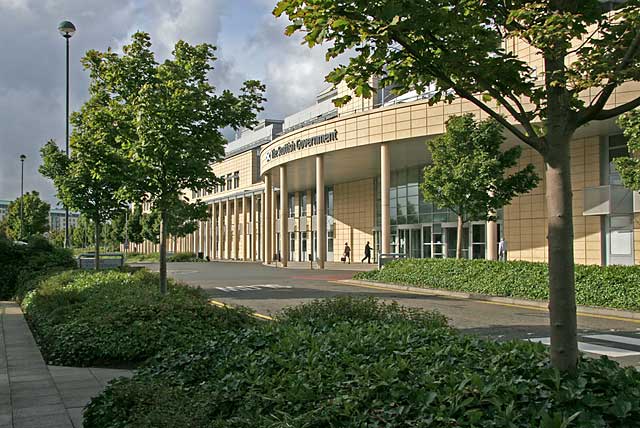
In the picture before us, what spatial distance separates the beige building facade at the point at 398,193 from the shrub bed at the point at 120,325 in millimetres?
4400

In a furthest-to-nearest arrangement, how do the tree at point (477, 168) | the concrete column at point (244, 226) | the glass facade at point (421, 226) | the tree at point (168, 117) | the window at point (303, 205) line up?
the concrete column at point (244, 226)
the window at point (303, 205)
the glass facade at point (421, 226)
the tree at point (477, 168)
the tree at point (168, 117)

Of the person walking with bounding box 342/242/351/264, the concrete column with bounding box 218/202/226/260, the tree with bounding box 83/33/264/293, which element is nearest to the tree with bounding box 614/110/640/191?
the tree with bounding box 83/33/264/293

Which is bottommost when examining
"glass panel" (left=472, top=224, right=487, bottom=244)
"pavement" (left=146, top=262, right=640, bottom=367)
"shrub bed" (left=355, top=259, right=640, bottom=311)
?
"pavement" (left=146, top=262, right=640, bottom=367)

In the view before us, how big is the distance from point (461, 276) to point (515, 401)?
57.3 ft

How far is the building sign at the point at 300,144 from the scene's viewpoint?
35.8 metres

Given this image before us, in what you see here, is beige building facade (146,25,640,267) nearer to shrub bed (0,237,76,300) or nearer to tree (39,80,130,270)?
tree (39,80,130,270)

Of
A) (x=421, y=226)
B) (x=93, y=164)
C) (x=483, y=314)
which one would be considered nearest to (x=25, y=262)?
(x=93, y=164)

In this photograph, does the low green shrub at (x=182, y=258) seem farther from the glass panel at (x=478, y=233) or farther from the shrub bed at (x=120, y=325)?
the shrub bed at (x=120, y=325)

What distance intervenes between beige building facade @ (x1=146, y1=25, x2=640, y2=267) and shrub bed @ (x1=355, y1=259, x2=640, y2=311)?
614 centimetres

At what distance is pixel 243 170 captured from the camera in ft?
224

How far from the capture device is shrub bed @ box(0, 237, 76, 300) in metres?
21.0

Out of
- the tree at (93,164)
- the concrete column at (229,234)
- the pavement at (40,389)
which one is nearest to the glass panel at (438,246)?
the tree at (93,164)

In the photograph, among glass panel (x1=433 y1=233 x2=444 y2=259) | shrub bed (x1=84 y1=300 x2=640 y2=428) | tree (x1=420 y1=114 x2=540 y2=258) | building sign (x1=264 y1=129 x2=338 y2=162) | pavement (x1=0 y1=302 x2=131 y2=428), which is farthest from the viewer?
glass panel (x1=433 y1=233 x2=444 y2=259)

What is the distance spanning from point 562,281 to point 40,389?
578 centimetres
